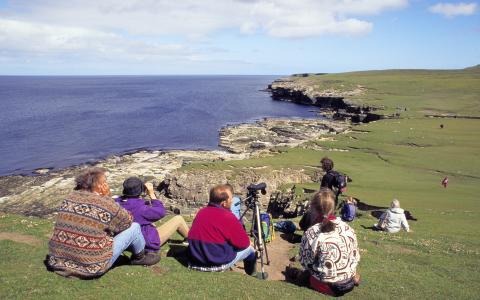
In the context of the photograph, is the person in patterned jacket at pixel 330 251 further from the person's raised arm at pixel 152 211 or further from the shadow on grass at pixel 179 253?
the person's raised arm at pixel 152 211

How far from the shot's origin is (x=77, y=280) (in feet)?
30.1

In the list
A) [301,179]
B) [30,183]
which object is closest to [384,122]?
[301,179]

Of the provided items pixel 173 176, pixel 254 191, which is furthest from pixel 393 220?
pixel 173 176

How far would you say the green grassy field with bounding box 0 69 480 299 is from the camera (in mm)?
9477

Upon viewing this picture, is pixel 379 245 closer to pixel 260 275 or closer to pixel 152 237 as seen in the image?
pixel 260 275

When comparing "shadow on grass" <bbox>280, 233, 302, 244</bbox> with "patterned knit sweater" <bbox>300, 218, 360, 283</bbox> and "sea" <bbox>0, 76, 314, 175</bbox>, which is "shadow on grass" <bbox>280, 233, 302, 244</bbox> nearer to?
"patterned knit sweater" <bbox>300, 218, 360, 283</bbox>

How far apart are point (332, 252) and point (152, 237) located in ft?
16.0

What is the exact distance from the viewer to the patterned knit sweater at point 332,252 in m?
9.27

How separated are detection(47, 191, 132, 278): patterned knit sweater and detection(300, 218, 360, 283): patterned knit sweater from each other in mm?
4432

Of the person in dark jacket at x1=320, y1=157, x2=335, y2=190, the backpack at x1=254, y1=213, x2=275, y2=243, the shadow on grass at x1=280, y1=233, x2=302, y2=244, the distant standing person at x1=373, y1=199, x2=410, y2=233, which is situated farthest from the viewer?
the distant standing person at x1=373, y1=199, x2=410, y2=233

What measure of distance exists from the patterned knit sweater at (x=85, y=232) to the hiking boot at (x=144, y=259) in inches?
61.6

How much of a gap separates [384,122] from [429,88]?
75.4 metres

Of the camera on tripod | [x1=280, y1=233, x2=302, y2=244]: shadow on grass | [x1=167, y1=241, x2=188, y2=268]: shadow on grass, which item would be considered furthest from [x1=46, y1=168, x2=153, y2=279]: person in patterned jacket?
[x1=280, y1=233, x2=302, y2=244]: shadow on grass

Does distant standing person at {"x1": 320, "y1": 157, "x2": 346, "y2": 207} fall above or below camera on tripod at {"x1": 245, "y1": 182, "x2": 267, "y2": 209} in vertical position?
below
